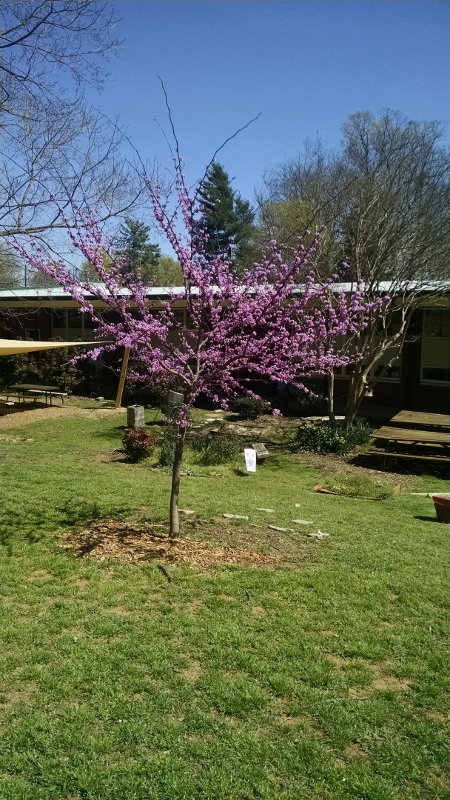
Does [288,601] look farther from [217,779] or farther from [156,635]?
[217,779]

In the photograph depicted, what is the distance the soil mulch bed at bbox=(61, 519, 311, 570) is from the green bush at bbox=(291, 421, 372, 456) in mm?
6476

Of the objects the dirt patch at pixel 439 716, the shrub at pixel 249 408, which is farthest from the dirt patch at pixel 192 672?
the shrub at pixel 249 408

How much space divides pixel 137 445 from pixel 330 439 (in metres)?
4.49

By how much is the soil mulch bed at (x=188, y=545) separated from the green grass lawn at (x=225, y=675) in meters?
0.14

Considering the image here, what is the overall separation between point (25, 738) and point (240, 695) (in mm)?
1137

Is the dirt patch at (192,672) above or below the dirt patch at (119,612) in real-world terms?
below

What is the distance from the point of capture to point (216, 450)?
37.9 feet

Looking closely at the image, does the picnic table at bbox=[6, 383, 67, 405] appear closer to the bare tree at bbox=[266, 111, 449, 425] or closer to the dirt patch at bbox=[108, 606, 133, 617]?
the bare tree at bbox=[266, 111, 449, 425]

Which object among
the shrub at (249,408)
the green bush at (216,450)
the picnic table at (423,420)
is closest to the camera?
the green bush at (216,450)

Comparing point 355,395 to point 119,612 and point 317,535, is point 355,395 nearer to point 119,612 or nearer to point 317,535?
point 317,535

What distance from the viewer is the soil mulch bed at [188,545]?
550 centimetres

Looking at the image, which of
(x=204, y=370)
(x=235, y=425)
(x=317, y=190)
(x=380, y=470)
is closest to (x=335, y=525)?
(x=204, y=370)

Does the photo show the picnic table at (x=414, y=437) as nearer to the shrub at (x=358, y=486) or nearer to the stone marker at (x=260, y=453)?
the shrub at (x=358, y=486)

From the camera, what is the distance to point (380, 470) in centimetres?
1162
